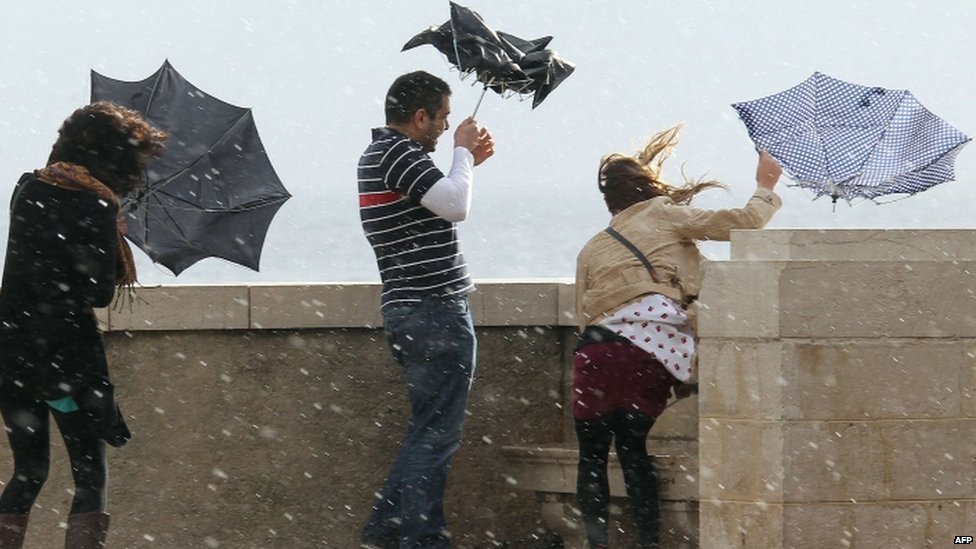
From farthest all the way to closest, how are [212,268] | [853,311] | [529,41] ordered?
[212,268] < [529,41] < [853,311]

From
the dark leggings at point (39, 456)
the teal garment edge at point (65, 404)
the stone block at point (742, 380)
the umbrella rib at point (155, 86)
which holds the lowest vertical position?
the dark leggings at point (39, 456)

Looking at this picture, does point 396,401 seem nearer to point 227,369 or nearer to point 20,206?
point 227,369

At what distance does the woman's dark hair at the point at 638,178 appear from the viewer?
7.38 meters

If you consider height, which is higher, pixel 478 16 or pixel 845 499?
pixel 478 16

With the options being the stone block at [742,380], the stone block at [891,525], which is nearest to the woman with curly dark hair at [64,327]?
the stone block at [742,380]

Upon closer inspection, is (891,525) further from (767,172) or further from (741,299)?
(767,172)

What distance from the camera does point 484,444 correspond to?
8508 millimetres

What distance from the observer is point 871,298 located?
21.0 ft

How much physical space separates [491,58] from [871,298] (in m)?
1.86

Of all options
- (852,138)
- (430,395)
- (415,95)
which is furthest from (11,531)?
(852,138)

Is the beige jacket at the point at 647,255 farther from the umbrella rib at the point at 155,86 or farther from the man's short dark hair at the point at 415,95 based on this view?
the umbrella rib at the point at 155,86

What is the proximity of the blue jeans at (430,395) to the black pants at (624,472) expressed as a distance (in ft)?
1.68

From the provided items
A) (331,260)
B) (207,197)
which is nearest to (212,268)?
(331,260)

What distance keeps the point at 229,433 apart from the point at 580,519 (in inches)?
64.2
